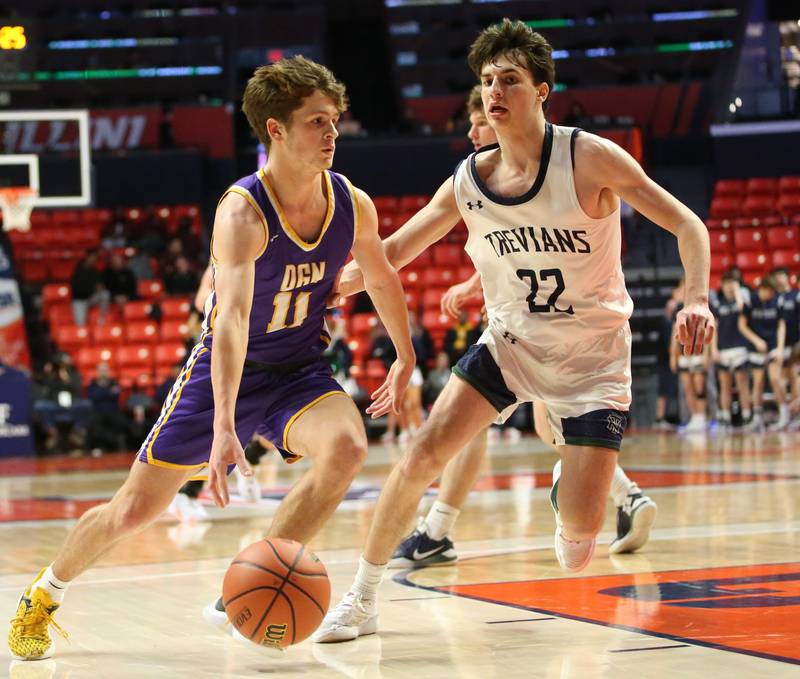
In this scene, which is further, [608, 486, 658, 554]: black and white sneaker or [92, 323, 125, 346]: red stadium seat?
[92, 323, 125, 346]: red stadium seat

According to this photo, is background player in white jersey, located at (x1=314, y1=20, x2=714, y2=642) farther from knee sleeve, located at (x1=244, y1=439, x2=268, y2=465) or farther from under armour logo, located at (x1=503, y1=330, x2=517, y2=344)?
knee sleeve, located at (x1=244, y1=439, x2=268, y2=465)

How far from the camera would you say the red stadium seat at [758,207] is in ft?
68.6

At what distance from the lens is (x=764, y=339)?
1634cm

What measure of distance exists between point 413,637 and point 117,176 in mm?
17999

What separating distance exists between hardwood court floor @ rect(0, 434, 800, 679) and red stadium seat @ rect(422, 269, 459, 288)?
10416mm

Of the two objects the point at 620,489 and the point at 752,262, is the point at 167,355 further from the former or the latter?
the point at 620,489

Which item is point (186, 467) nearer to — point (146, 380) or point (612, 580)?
point (612, 580)

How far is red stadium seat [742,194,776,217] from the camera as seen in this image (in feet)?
68.6

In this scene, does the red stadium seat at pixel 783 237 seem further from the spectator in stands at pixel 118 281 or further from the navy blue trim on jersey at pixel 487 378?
the navy blue trim on jersey at pixel 487 378

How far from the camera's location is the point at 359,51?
27.0 meters

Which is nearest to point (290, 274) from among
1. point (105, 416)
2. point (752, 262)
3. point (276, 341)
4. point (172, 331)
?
point (276, 341)

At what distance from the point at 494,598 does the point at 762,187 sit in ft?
57.8

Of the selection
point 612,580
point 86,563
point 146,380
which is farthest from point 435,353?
point 86,563

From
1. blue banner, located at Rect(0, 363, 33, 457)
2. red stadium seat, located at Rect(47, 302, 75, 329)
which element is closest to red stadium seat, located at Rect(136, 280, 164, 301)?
red stadium seat, located at Rect(47, 302, 75, 329)
